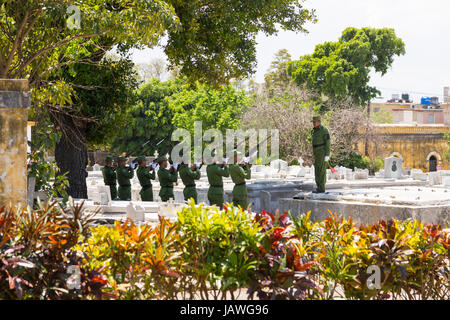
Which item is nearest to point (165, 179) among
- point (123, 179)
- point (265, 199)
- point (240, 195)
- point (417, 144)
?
point (123, 179)

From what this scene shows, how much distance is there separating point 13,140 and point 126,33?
5.29m

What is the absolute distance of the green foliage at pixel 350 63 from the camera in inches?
1857

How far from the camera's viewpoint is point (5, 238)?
4305 mm

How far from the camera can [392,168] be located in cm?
2884

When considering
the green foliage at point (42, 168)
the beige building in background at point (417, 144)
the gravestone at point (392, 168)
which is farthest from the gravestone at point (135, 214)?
the beige building in background at point (417, 144)

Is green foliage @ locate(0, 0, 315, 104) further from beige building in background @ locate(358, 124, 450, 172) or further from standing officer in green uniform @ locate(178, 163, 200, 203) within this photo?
beige building in background @ locate(358, 124, 450, 172)

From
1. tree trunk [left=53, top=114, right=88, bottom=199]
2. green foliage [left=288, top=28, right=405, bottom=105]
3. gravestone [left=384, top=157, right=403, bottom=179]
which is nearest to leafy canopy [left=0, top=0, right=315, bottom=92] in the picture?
tree trunk [left=53, top=114, right=88, bottom=199]

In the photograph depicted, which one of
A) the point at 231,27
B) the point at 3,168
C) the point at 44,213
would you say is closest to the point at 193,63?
the point at 231,27

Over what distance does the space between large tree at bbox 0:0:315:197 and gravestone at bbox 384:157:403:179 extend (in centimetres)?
1156

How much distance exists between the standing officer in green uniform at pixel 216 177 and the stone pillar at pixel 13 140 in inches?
306

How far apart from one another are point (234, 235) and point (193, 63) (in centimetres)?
1344

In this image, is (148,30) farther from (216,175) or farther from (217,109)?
(217,109)

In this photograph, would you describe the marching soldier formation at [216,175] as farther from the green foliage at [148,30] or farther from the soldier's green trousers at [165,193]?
the green foliage at [148,30]
